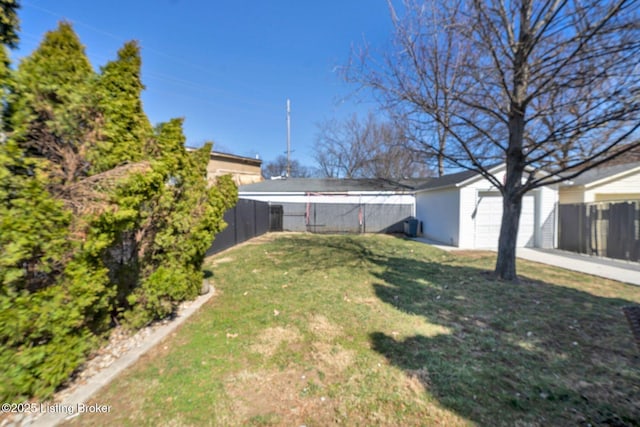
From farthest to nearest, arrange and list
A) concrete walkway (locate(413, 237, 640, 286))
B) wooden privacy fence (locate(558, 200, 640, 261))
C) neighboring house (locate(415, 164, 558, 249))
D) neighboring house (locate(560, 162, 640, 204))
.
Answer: neighboring house (locate(415, 164, 558, 249)) → neighboring house (locate(560, 162, 640, 204)) → wooden privacy fence (locate(558, 200, 640, 261)) → concrete walkway (locate(413, 237, 640, 286))

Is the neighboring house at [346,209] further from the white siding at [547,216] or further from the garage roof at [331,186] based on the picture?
the white siding at [547,216]

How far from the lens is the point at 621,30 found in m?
3.90

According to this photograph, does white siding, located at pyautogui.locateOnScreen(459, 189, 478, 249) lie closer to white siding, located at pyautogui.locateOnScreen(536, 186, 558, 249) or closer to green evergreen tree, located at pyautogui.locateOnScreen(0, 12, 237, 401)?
white siding, located at pyautogui.locateOnScreen(536, 186, 558, 249)

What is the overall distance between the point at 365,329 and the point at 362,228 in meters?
12.8

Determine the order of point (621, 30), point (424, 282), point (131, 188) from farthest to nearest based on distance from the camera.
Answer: point (424, 282) → point (621, 30) → point (131, 188)

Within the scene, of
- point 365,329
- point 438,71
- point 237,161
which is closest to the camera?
point 365,329

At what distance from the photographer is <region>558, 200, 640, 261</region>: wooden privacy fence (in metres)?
7.62

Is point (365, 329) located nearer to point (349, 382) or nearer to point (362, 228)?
point (349, 382)

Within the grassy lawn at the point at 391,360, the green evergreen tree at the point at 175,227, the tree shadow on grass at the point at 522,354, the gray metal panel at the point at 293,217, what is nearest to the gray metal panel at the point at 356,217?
the gray metal panel at the point at 293,217

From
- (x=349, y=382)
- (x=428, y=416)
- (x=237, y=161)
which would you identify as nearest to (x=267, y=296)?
(x=349, y=382)

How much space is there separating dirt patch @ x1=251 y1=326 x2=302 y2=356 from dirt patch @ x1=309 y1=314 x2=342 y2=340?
25cm

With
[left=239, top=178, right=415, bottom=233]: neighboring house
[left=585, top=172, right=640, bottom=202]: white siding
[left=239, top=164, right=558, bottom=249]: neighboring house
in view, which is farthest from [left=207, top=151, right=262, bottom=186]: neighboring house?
[left=585, top=172, right=640, bottom=202]: white siding

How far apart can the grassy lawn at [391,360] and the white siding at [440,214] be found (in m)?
5.70

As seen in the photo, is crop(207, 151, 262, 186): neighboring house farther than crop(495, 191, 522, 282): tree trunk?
Yes
